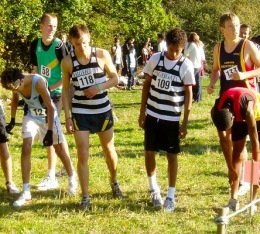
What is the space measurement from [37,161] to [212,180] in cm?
260

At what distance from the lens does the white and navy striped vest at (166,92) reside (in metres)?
5.91

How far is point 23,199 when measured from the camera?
6.35 meters

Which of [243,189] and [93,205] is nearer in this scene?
[93,205]

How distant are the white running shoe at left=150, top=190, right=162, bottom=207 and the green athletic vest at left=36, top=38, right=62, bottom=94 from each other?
1.77 m

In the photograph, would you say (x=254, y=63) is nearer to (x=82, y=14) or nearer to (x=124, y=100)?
(x=124, y=100)

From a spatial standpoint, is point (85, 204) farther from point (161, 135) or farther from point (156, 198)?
point (161, 135)

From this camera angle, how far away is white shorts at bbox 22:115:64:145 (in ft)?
21.2

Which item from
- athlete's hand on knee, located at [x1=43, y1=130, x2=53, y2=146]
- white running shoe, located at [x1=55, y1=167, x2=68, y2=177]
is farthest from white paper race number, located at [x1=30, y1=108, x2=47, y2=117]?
white running shoe, located at [x1=55, y1=167, x2=68, y2=177]

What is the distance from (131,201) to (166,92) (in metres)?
1.28

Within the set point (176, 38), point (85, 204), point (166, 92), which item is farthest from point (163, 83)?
point (85, 204)

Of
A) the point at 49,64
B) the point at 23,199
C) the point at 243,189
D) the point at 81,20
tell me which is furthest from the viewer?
the point at 81,20

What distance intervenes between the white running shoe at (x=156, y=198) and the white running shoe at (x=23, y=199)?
133cm

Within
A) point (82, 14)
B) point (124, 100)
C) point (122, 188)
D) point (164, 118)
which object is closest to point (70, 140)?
point (122, 188)

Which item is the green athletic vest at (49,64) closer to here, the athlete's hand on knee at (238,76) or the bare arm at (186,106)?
the bare arm at (186,106)
